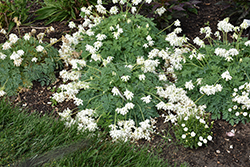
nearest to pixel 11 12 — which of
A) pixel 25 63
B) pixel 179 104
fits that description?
pixel 25 63

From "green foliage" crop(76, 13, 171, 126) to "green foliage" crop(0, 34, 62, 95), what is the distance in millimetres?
569

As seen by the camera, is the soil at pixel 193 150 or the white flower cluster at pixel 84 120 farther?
the white flower cluster at pixel 84 120

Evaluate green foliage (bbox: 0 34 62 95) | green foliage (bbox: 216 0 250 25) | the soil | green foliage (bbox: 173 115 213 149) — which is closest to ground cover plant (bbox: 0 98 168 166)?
the soil

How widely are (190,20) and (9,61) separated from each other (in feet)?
11.8

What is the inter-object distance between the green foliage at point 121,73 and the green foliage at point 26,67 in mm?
569

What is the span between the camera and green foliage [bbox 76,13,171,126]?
3471mm

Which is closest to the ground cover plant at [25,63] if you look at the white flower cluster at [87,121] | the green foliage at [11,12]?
the white flower cluster at [87,121]

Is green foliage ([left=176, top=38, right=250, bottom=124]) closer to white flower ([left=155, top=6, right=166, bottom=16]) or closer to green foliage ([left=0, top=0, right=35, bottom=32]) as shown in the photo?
white flower ([left=155, top=6, right=166, bottom=16])

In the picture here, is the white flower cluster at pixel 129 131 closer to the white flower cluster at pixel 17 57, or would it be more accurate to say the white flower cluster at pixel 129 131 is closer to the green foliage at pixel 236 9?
the white flower cluster at pixel 17 57

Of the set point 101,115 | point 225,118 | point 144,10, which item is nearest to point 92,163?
point 101,115

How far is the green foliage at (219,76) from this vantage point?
335cm

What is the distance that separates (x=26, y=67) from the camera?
13.3 ft

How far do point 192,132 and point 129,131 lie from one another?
0.82 metres

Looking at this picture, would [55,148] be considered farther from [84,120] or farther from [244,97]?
[244,97]
